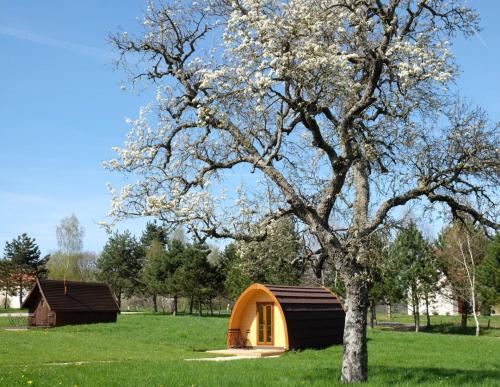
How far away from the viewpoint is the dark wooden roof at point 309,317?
25078 mm

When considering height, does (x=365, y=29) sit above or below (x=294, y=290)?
above

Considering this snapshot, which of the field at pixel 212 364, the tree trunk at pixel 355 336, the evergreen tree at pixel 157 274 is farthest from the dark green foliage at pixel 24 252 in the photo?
the tree trunk at pixel 355 336

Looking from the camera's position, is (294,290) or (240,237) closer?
(240,237)

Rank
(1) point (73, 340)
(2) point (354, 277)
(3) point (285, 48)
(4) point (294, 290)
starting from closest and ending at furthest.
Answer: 1. (3) point (285, 48)
2. (2) point (354, 277)
3. (4) point (294, 290)
4. (1) point (73, 340)

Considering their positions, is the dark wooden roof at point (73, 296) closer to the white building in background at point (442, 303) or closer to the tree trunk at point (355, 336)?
the white building in background at point (442, 303)

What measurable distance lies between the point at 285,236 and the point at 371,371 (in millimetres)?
4323

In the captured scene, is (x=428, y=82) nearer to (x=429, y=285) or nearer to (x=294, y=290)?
(x=294, y=290)

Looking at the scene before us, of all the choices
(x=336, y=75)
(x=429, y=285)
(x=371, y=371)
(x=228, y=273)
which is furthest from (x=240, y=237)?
(x=228, y=273)

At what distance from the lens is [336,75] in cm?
1195

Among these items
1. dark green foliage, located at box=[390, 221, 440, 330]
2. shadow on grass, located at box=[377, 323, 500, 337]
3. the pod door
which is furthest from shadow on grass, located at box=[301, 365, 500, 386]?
shadow on grass, located at box=[377, 323, 500, 337]

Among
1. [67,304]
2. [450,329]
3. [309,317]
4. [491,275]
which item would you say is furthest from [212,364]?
[450,329]

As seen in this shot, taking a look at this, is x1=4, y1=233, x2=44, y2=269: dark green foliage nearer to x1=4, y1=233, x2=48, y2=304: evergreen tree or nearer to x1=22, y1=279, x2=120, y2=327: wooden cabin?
x1=4, y1=233, x2=48, y2=304: evergreen tree

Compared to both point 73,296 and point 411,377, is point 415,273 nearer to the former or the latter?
point 73,296

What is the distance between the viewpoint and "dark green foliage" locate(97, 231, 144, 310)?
74.1m
